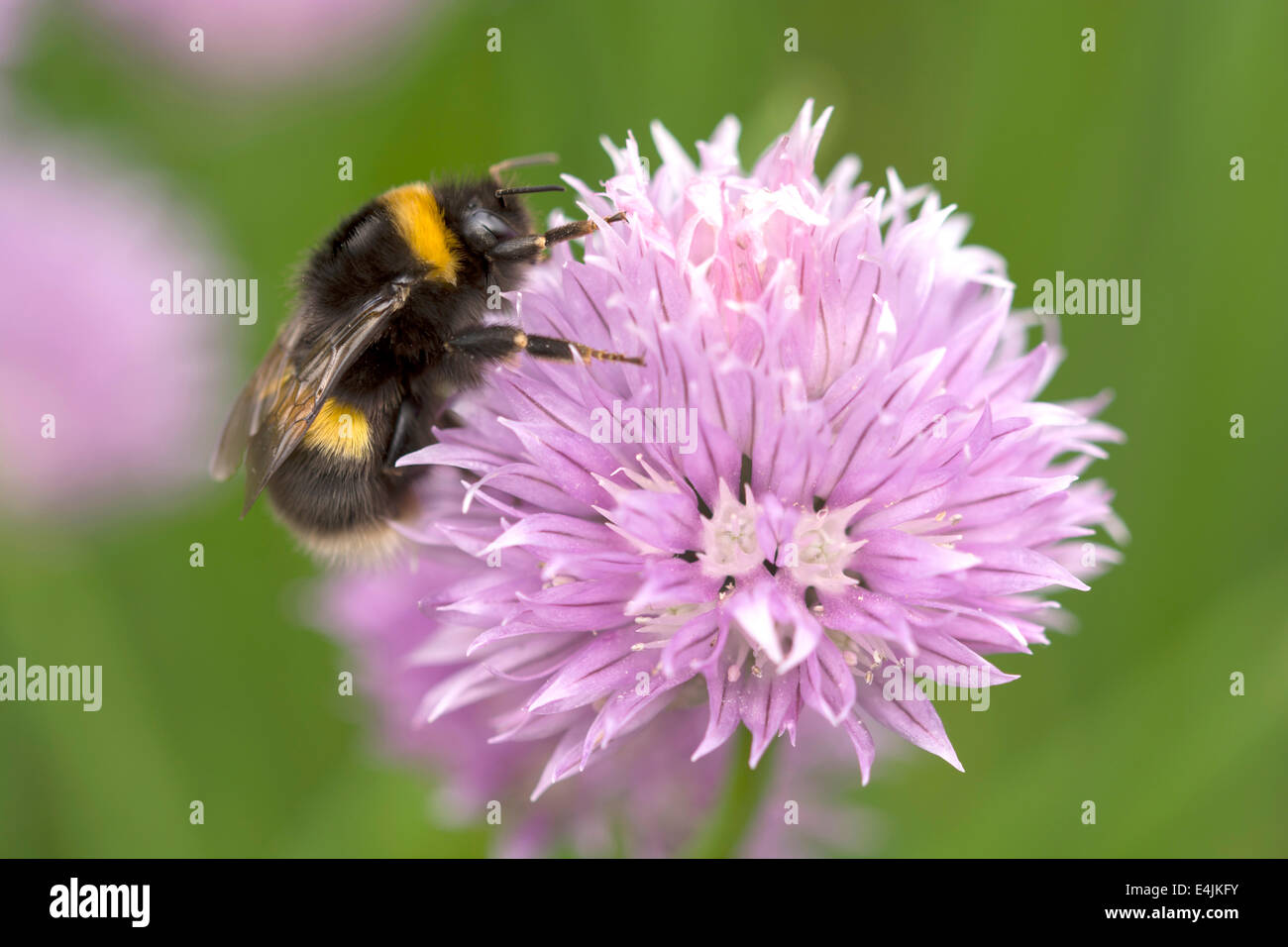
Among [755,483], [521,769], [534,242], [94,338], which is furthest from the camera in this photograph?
[94,338]

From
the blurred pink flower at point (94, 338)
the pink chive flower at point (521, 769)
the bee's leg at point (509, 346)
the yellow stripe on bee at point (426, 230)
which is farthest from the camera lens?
the blurred pink flower at point (94, 338)

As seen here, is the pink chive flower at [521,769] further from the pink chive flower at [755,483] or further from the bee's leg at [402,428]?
the pink chive flower at [755,483]

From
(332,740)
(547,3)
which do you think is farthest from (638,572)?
(547,3)

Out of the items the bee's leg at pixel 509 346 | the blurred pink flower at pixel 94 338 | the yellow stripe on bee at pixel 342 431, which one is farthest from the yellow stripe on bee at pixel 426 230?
the blurred pink flower at pixel 94 338

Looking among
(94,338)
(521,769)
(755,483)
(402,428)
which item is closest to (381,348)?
(402,428)

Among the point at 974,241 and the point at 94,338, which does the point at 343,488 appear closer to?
the point at 94,338
